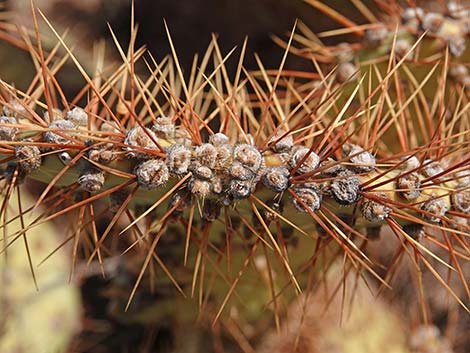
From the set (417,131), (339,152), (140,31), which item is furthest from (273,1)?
(339,152)

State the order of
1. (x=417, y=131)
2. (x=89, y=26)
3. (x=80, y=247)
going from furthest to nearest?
(x=89, y=26) < (x=80, y=247) < (x=417, y=131)

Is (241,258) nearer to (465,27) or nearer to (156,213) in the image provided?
(156,213)

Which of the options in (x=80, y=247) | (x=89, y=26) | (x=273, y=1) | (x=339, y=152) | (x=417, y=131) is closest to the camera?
(x=339, y=152)

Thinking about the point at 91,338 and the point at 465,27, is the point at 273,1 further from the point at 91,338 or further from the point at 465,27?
the point at 91,338

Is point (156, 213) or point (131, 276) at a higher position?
point (156, 213)

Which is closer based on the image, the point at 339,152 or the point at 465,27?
the point at 339,152

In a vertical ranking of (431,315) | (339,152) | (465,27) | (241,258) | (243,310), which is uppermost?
(465,27)

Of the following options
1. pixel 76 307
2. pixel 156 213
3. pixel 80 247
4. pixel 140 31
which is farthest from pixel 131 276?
pixel 140 31
